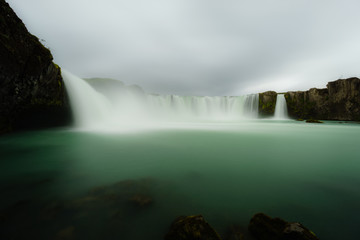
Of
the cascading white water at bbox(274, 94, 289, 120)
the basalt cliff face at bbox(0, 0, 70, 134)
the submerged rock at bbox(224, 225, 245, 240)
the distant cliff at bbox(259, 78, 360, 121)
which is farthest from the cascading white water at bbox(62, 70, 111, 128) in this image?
the cascading white water at bbox(274, 94, 289, 120)

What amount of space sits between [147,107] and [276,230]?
81.9 feet

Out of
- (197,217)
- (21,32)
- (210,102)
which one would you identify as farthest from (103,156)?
(210,102)

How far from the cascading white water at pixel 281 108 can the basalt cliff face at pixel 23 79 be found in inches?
1239

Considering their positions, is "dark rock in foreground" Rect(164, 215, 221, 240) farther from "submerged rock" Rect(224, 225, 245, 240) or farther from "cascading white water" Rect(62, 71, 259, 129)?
"cascading white water" Rect(62, 71, 259, 129)

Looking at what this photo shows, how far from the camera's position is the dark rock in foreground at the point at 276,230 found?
115cm

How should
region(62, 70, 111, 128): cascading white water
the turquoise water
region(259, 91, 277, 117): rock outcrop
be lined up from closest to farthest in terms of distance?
the turquoise water → region(62, 70, 111, 128): cascading white water → region(259, 91, 277, 117): rock outcrop

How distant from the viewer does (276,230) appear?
1.29 metres

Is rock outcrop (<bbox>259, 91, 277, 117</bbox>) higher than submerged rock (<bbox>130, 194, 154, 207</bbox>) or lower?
higher

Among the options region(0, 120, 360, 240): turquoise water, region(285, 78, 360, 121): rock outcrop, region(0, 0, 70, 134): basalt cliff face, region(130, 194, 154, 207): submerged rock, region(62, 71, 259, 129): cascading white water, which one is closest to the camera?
region(0, 120, 360, 240): turquoise water

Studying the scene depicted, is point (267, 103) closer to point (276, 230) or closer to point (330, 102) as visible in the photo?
point (330, 102)

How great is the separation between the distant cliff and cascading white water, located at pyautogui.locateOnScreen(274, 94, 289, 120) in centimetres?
56

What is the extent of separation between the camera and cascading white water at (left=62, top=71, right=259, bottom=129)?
11.0 metres

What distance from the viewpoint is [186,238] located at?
3.96 feet

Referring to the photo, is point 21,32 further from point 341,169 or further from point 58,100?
point 341,169
